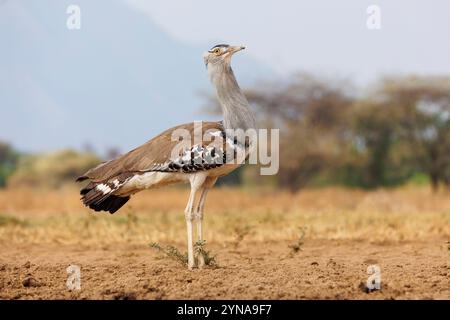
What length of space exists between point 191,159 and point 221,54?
3.01ft

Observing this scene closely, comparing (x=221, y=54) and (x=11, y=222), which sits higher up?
(x=221, y=54)

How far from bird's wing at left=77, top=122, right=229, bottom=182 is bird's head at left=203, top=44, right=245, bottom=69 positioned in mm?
495

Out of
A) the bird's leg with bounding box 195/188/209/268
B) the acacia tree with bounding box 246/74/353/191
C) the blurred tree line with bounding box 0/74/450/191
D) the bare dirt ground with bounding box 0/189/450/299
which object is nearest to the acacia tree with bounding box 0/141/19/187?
the blurred tree line with bounding box 0/74/450/191

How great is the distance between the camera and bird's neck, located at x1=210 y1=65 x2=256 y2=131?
6.45 m

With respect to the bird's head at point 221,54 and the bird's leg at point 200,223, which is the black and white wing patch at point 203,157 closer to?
the bird's leg at point 200,223

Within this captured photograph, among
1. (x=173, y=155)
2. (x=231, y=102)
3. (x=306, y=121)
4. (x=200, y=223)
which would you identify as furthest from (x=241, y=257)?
(x=306, y=121)

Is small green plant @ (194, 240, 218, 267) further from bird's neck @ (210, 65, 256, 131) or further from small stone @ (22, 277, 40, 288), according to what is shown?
small stone @ (22, 277, 40, 288)

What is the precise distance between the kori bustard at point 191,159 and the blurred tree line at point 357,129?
17401 mm

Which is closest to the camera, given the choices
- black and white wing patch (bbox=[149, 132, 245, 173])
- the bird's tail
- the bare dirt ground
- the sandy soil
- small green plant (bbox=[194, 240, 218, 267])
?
the sandy soil

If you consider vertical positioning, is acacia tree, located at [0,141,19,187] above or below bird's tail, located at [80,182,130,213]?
below

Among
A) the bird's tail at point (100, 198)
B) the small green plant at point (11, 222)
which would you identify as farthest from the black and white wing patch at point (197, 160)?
the small green plant at point (11, 222)

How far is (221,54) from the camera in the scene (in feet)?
21.6

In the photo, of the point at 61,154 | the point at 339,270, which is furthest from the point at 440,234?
the point at 61,154

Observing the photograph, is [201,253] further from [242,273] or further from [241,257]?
[241,257]
